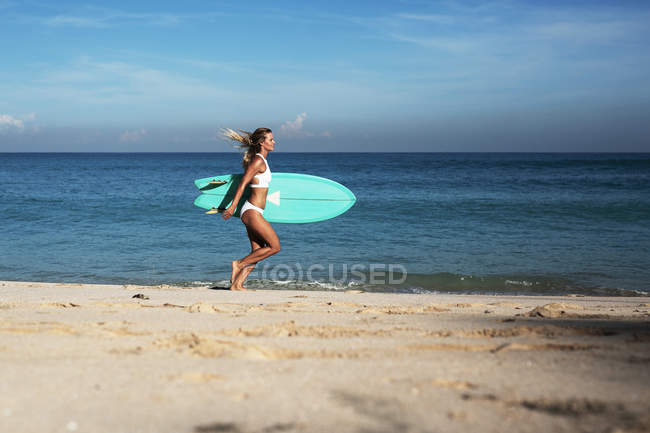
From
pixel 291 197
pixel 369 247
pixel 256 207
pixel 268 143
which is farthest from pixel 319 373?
pixel 369 247

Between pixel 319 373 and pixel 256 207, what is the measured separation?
3.53 m

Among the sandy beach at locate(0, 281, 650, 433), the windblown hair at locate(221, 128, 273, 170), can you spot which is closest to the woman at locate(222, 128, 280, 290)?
the windblown hair at locate(221, 128, 273, 170)

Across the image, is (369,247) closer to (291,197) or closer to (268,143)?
(291,197)

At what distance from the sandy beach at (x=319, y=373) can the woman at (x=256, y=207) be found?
6.61 ft

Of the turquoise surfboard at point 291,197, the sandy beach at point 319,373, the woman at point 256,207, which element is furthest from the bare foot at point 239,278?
the sandy beach at point 319,373

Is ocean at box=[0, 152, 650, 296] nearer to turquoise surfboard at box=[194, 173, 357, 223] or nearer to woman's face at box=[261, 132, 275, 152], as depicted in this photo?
turquoise surfboard at box=[194, 173, 357, 223]

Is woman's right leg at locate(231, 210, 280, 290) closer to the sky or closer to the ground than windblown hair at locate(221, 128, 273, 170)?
closer to the ground

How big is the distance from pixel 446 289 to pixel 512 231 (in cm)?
535

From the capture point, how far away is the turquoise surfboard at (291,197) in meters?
6.79

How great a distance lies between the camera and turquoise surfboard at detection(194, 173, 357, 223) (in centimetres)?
679

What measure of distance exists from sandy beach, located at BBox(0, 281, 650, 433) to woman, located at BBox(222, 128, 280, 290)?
201 cm

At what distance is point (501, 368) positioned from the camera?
2209 mm

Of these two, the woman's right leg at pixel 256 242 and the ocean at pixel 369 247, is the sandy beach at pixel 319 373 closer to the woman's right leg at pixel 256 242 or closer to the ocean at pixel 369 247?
the woman's right leg at pixel 256 242

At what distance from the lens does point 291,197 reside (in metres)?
7.04
